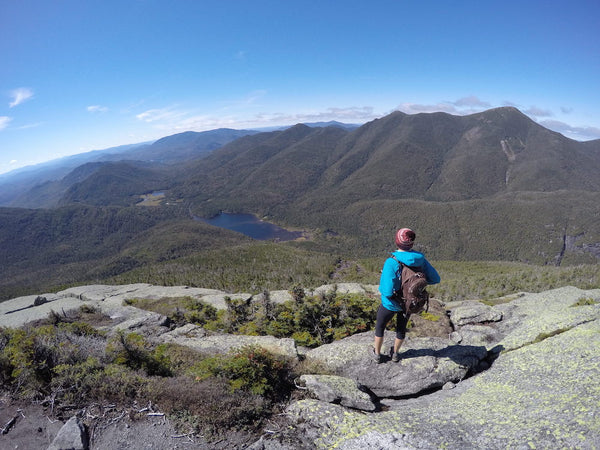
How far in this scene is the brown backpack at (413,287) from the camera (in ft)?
23.5

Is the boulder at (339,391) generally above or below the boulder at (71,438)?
below

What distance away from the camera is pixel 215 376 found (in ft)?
25.2

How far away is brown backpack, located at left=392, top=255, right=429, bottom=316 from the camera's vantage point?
7.16 meters

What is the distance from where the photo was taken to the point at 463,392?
7348 millimetres

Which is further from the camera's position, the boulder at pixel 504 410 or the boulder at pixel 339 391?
the boulder at pixel 339 391

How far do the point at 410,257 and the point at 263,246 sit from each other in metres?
156

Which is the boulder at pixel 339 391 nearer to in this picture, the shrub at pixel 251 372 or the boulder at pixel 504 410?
the boulder at pixel 504 410

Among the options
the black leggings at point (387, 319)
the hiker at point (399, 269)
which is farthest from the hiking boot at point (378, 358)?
the hiker at point (399, 269)

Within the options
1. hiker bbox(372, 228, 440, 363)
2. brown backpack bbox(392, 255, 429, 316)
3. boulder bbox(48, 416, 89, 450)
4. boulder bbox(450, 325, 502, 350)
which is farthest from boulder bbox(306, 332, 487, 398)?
boulder bbox(48, 416, 89, 450)

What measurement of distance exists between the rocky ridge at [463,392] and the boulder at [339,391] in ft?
0.09

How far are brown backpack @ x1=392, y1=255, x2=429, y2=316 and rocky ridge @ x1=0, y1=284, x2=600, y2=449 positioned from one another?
2.42m

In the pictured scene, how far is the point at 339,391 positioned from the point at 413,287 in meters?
3.43

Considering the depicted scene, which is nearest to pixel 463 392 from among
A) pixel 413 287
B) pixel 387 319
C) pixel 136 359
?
pixel 387 319

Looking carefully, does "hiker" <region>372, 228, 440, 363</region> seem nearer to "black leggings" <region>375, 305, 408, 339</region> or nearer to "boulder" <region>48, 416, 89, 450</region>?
"black leggings" <region>375, 305, 408, 339</region>
